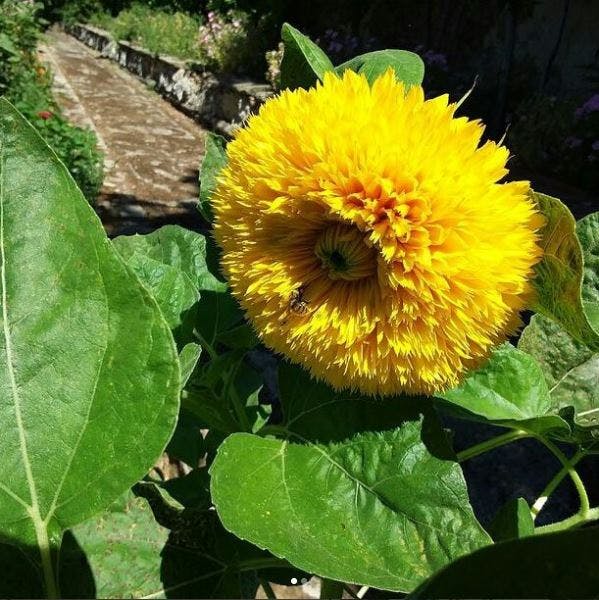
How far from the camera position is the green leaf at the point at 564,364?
0.67 m

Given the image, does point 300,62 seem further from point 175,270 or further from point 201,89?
point 201,89

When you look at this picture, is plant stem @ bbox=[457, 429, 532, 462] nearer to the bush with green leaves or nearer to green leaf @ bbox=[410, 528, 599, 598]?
green leaf @ bbox=[410, 528, 599, 598]

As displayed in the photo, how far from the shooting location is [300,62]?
1.83 feet

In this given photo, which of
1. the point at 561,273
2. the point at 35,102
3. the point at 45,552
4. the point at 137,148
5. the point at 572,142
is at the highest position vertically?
the point at 561,273

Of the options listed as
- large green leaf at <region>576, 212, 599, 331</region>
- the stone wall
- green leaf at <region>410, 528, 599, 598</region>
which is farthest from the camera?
the stone wall

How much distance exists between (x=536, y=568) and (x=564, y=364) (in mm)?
472

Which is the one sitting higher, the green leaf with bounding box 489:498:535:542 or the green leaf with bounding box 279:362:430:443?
the green leaf with bounding box 279:362:430:443

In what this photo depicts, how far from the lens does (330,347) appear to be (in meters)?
0.44

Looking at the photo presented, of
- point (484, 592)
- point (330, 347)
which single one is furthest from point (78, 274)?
point (484, 592)

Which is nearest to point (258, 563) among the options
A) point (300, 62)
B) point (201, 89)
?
point (300, 62)

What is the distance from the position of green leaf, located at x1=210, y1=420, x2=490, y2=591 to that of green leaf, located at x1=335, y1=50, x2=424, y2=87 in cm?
28

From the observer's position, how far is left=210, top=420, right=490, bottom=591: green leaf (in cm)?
45

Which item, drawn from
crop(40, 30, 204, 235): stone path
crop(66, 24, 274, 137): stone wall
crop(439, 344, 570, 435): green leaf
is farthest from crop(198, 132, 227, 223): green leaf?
crop(66, 24, 274, 137): stone wall

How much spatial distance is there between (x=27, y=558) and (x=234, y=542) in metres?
0.23
